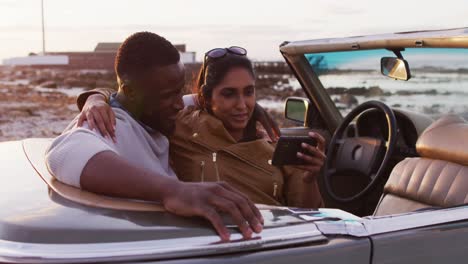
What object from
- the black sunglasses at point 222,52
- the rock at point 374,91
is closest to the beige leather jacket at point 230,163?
the black sunglasses at point 222,52

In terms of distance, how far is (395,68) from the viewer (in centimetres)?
385

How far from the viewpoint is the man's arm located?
200cm

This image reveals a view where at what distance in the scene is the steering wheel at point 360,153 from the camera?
3934 mm

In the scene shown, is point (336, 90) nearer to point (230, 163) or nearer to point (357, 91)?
point (357, 91)

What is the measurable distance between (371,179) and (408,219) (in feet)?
5.69

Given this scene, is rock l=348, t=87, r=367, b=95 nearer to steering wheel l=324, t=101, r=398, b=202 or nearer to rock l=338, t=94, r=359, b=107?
rock l=338, t=94, r=359, b=107

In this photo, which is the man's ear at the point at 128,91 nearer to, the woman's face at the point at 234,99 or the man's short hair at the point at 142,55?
the man's short hair at the point at 142,55

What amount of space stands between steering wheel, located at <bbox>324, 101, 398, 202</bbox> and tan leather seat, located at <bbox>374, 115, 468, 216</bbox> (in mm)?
332

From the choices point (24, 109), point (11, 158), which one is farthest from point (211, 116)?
point (24, 109)

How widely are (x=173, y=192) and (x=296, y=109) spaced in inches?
120

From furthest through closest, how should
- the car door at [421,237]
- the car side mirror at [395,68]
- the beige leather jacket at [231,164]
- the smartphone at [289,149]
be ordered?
1. the car side mirror at [395,68]
2. the beige leather jacket at [231,164]
3. the smartphone at [289,149]
4. the car door at [421,237]

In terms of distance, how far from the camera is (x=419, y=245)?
221 cm

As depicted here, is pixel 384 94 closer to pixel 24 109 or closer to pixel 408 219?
pixel 408 219

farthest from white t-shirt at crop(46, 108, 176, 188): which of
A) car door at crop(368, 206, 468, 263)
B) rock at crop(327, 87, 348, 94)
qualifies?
rock at crop(327, 87, 348, 94)
